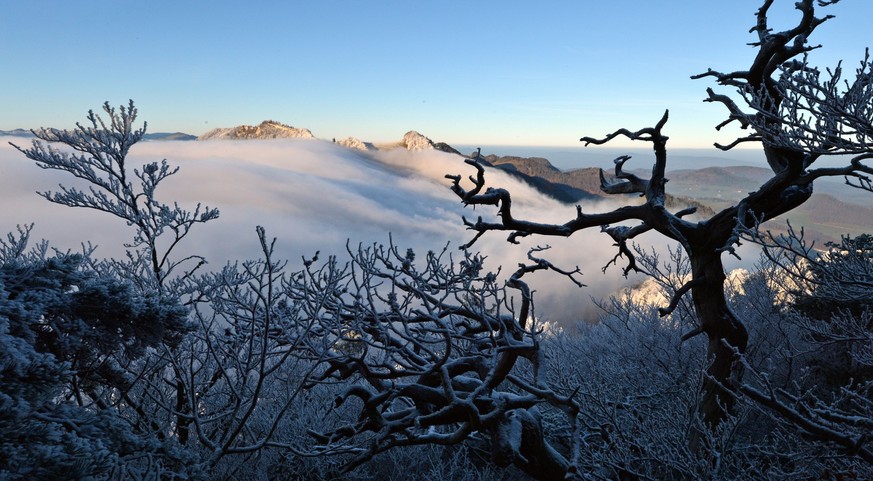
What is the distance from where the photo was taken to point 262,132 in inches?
4321

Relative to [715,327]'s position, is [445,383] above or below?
above

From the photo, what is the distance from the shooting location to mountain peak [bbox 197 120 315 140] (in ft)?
349

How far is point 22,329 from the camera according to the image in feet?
12.5

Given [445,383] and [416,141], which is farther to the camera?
[416,141]

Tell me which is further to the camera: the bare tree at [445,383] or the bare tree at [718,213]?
the bare tree at [718,213]

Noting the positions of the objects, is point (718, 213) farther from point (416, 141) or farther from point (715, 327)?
point (416, 141)

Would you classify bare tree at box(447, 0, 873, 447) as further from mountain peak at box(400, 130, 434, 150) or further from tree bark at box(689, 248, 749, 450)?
mountain peak at box(400, 130, 434, 150)

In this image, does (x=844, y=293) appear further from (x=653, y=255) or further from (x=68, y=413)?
(x=68, y=413)

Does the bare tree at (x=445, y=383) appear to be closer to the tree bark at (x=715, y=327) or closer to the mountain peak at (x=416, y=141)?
the tree bark at (x=715, y=327)

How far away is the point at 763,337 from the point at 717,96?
608 cm

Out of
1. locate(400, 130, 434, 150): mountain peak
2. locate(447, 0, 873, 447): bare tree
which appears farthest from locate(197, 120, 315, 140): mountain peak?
locate(447, 0, 873, 447): bare tree

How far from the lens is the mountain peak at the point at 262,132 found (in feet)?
349

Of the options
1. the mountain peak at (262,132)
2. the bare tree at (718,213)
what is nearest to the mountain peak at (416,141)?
the mountain peak at (262,132)

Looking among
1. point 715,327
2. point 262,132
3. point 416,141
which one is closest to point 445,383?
point 715,327
